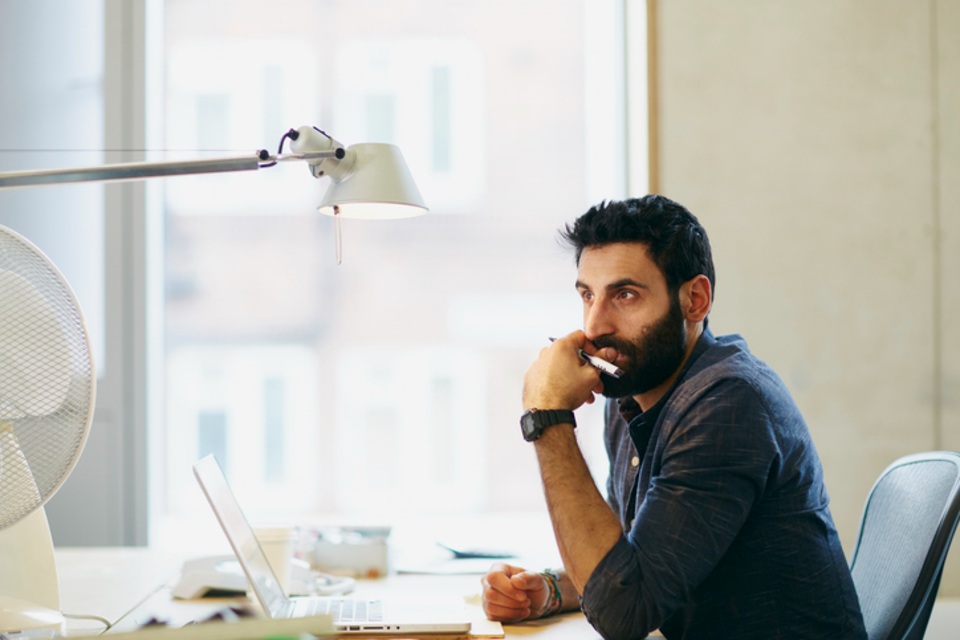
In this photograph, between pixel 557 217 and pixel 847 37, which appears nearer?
pixel 847 37


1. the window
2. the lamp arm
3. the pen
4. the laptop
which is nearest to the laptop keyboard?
the laptop

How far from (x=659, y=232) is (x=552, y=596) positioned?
62 cm

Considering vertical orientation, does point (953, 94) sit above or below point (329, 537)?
above

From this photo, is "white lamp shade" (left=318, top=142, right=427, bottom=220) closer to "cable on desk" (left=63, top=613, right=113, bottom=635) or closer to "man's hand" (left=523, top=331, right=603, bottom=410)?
"man's hand" (left=523, top=331, right=603, bottom=410)

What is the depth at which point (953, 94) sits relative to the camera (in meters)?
2.54

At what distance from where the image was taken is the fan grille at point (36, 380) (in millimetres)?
1124

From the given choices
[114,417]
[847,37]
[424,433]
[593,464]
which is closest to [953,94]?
[847,37]

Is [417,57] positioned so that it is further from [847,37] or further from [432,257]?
[847,37]

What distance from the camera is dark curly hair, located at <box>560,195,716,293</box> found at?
1.49 meters

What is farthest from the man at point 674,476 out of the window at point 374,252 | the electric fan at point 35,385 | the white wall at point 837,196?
the window at point 374,252

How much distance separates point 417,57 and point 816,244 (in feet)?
4.39

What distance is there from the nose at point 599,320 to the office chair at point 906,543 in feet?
1.76

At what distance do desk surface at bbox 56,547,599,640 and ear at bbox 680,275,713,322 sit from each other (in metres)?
0.54

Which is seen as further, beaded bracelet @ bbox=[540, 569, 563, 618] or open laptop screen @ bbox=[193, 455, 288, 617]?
beaded bracelet @ bbox=[540, 569, 563, 618]
